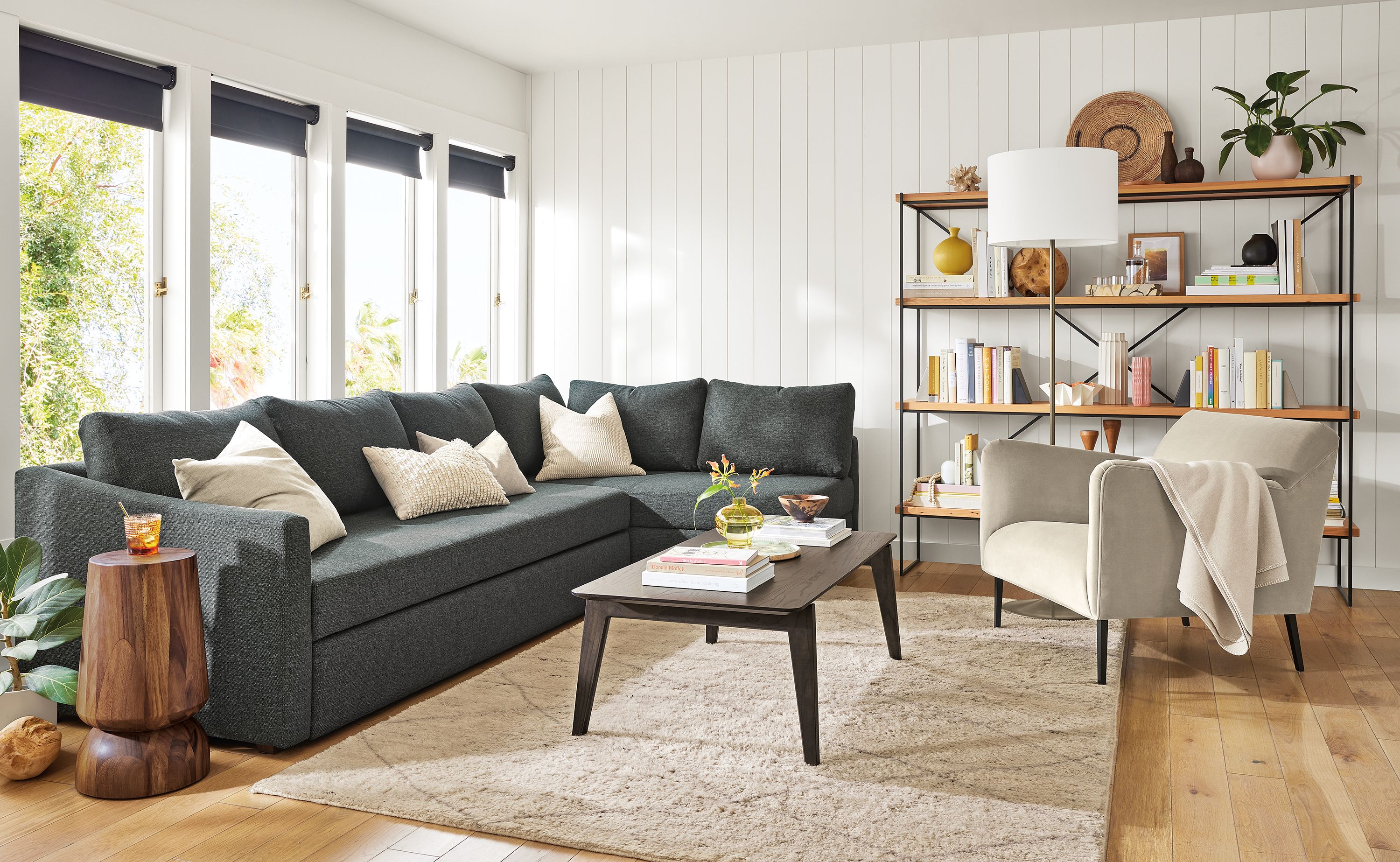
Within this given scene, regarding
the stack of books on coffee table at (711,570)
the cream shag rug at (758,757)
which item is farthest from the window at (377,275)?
the stack of books on coffee table at (711,570)

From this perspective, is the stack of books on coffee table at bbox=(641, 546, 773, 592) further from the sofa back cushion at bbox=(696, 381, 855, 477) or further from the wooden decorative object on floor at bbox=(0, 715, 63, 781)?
the sofa back cushion at bbox=(696, 381, 855, 477)

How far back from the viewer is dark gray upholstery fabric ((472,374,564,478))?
4734 mm

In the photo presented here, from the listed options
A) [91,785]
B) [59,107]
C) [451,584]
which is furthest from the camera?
[59,107]

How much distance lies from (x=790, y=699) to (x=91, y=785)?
1.71m

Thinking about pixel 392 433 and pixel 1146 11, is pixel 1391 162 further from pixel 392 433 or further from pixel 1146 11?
pixel 392 433

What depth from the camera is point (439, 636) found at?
10.3ft

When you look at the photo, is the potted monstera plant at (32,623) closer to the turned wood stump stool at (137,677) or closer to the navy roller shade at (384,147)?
the turned wood stump stool at (137,677)

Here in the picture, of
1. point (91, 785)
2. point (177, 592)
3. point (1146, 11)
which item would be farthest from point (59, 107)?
point (1146, 11)

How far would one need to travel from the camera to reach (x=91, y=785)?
7.86ft

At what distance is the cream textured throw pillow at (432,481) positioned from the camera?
145 inches

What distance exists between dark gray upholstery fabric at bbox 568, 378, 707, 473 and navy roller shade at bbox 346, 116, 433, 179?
139 cm

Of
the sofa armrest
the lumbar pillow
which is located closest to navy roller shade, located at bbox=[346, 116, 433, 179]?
the lumbar pillow

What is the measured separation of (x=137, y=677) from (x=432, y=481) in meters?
1.47

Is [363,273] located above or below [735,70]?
below
